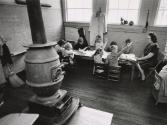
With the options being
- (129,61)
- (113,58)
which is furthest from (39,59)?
(129,61)

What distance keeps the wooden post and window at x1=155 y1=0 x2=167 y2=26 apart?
3.85 m

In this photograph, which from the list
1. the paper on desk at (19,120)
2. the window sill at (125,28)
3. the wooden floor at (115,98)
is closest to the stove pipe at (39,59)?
the paper on desk at (19,120)

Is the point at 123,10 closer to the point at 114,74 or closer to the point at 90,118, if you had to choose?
the point at 114,74

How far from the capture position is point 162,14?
436 centimetres

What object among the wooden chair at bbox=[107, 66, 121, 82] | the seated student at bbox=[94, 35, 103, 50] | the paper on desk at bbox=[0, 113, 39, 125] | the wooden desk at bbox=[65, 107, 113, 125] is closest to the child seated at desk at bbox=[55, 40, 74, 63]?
the seated student at bbox=[94, 35, 103, 50]

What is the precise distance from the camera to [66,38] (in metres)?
5.79

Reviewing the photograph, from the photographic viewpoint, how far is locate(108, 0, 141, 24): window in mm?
4629

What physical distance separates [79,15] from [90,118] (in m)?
4.21

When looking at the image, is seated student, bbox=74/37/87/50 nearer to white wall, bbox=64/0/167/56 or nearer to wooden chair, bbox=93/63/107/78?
white wall, bbox=64/0/167/56

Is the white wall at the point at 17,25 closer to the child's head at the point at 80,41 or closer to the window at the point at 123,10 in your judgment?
the child's head at the point at 80,41

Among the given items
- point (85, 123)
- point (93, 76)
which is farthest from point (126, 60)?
point (85, 123)

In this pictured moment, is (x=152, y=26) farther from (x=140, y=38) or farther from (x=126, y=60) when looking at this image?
(x=126, y=60)

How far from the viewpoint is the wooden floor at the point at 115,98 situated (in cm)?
265

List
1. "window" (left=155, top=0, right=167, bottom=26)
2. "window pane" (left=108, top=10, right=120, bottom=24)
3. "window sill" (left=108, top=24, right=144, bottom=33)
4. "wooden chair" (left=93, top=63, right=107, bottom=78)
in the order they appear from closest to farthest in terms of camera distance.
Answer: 1. "wooden chair" (left=93, top=63, right=107, bottom=78)
2. "window" (left=155, top=0, right=167, bottom=26)
3. "window sill" (left=108, top=24, right=144, bottom=33)
4. "window pane" (left=108, top=10, right=120, bottom=24)
